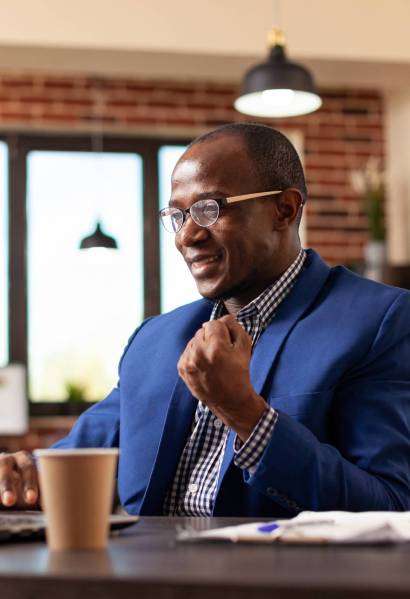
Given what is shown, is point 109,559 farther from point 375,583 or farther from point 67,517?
point 375,583

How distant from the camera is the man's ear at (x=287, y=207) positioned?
193 centimetres

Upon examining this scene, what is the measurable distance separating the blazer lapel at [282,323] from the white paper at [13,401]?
411 centimetres

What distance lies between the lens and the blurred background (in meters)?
6.03

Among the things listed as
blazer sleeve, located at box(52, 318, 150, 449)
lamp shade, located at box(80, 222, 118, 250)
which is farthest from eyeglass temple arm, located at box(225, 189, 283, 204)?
lamp shade, located at box(80, 222, 118, 250)

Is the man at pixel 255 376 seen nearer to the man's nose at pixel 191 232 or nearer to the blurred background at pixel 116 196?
the man's nose at pixel 191 232

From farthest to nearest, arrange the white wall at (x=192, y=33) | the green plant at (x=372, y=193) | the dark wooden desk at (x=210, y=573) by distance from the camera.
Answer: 1. the green plant at (x=372, y=193)
2. the white wall at (x=192, y=33)
3. the dark wooden desk at (x=210, y=573)

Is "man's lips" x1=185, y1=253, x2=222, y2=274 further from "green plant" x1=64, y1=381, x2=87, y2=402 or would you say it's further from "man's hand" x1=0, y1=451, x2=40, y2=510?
"green plant" x1=64, y1=381, x2=87, y2=402

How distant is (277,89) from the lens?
13.0 ft

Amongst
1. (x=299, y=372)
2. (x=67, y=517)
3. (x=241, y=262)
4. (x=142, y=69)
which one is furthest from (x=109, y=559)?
(x=142, y=69)

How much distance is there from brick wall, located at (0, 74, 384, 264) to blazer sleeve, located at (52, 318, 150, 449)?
4.42 meters

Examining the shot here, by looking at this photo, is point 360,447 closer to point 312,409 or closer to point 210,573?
point 312,409

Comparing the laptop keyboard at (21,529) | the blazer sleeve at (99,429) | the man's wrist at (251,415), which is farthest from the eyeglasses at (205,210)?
the laptop keyboard at (21,529)

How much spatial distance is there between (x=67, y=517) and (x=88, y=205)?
5.27 metres

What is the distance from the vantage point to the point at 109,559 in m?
0.90
